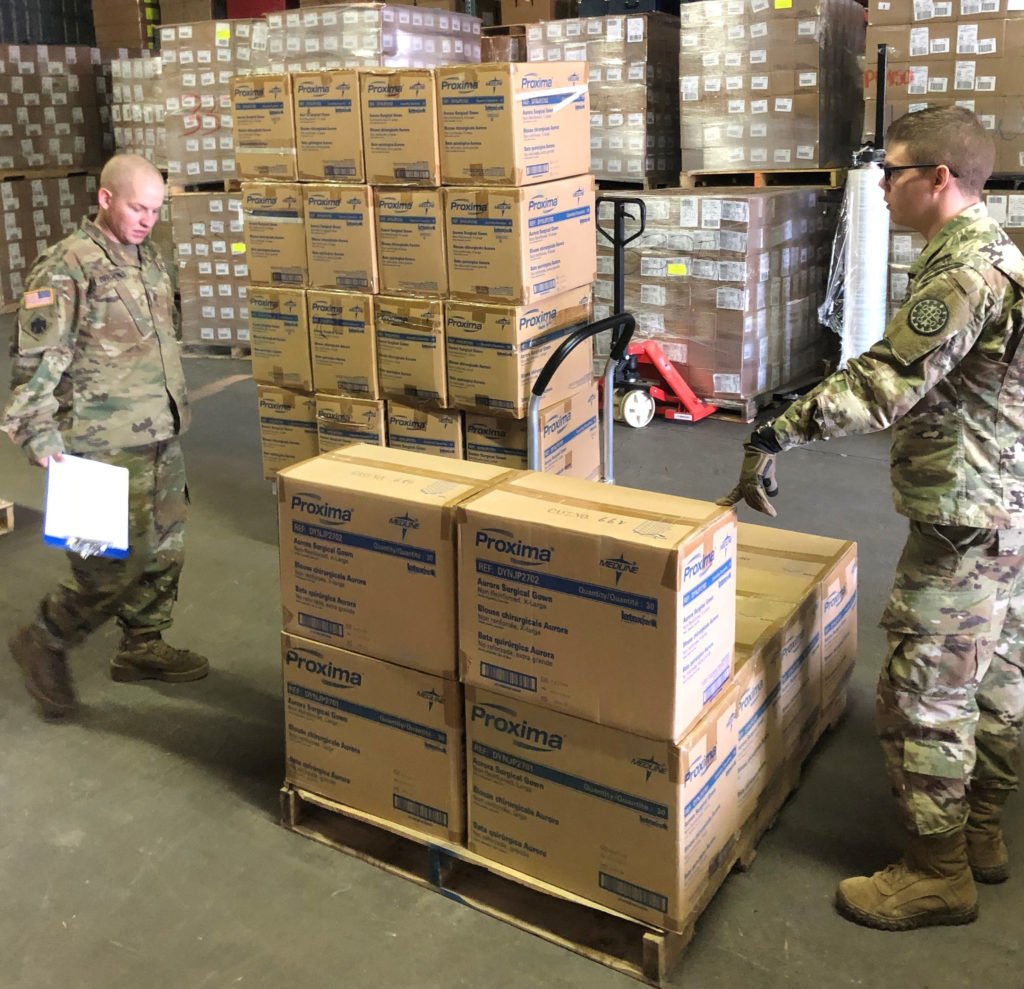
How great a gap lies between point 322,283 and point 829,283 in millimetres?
3944

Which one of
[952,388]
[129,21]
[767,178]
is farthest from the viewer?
[129,21]

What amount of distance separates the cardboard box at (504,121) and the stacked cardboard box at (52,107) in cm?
832

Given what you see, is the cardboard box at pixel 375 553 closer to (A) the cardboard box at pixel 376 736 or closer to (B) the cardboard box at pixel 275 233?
(A) the cardboard box at pixel 376 736

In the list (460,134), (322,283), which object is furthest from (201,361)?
(460,134)

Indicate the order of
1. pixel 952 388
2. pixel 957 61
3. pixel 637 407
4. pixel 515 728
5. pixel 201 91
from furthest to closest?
pixel 201 91 → pixel 637 407 → pixel 957 61 → pixel 515 728 → pixel 952 388

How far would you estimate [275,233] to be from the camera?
4996mm

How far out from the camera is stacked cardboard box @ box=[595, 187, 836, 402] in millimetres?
6770

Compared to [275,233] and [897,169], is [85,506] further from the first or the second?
[897,169]

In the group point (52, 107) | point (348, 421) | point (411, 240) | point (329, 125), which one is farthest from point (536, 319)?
point (52, 107)

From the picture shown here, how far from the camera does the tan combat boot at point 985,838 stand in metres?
2.82

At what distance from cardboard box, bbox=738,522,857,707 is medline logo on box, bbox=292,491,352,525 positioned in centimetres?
145

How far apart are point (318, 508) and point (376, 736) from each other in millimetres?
603

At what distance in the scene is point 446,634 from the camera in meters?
2.65

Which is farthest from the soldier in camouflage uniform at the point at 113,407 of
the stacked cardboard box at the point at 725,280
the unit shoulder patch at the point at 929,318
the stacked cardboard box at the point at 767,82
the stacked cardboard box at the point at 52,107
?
the stacked cardboard box at the point at 52,107
